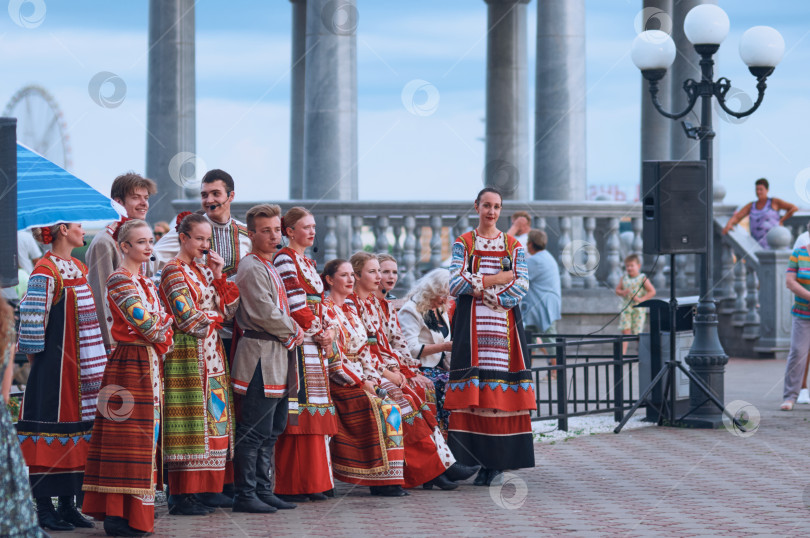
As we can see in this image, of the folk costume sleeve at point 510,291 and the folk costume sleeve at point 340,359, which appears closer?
the folk costume sleeve at point 340,359

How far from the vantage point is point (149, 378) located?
7359 mm

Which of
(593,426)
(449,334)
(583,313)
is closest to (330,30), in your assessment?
(583,313)

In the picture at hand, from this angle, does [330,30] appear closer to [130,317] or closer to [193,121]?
[193,121]

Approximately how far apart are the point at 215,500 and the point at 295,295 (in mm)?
1378

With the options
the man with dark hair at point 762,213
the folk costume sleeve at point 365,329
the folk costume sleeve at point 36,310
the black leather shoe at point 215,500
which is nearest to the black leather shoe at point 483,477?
the folk costume sleeve at point 365,329

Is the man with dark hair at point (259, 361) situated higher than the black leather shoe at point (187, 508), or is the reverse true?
the man with dark hair at point (259, 361)

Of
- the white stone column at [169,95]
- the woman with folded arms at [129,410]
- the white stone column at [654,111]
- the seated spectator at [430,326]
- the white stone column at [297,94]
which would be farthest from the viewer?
the white stone column at [297,94]

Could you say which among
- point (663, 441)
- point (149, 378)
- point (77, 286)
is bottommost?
point (663, 441)

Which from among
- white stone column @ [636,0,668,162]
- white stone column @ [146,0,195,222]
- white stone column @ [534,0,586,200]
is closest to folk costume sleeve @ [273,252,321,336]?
white stone column @ [534,0,586,200]

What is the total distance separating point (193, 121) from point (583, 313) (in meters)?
8.10

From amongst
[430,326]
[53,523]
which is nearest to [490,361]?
[430,326]

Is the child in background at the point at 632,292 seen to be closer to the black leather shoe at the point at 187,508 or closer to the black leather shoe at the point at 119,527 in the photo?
the black leather shoe at the point at 187,508

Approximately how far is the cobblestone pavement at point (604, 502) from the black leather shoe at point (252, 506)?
7 cm

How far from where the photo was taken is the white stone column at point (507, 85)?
26.1m
